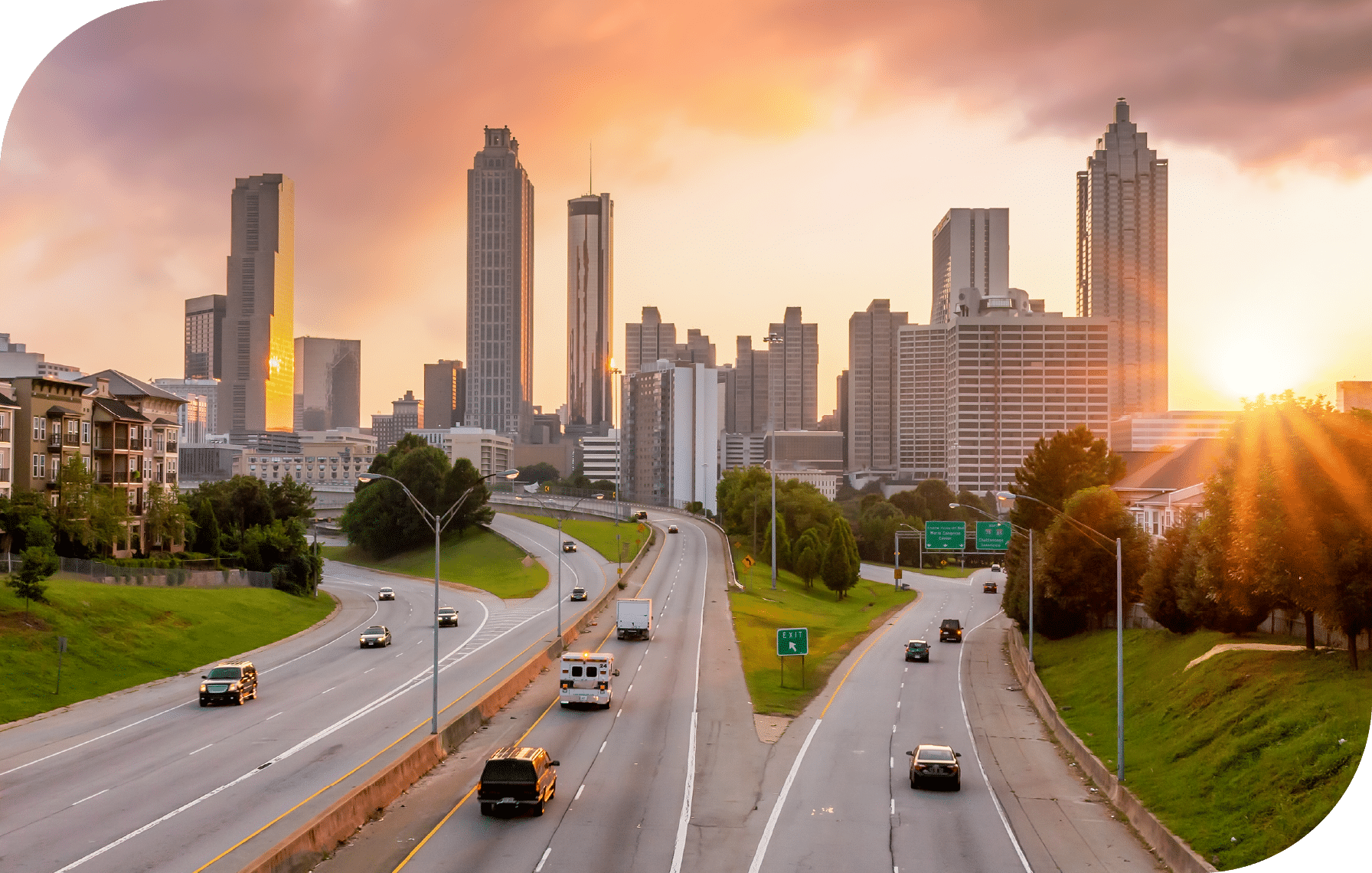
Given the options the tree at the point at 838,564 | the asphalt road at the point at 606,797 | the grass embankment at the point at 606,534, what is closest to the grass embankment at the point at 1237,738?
the asphalt road at the point at 606,797

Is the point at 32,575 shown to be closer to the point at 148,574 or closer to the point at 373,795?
the point at 148,574

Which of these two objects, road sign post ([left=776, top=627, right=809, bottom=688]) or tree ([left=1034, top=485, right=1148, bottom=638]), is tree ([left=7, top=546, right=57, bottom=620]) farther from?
tree ([left=1034, top=485, right=1148, bottom=638])

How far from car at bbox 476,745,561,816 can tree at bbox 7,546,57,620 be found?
35.7 meters

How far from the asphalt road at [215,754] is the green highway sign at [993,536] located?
38.9 m

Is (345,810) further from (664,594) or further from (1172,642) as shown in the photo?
(664,594)

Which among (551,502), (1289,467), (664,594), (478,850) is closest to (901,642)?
(664,594)

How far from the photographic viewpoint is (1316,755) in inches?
1144

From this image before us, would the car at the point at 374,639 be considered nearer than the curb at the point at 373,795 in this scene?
No

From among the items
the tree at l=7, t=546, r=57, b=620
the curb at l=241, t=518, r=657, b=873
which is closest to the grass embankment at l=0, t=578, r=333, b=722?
the tree at l=7, t=546, r=57, b=620

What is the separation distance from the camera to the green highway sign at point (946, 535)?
99688 millimetres

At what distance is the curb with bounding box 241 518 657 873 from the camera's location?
2514cm

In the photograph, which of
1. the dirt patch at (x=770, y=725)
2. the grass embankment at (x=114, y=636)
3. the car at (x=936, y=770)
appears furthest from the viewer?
the grass embankment at (x=114, y=636)

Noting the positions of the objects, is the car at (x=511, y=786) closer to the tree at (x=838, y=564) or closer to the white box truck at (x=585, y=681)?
the white box truck at (x=585, y=681)

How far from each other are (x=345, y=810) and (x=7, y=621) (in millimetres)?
34682
